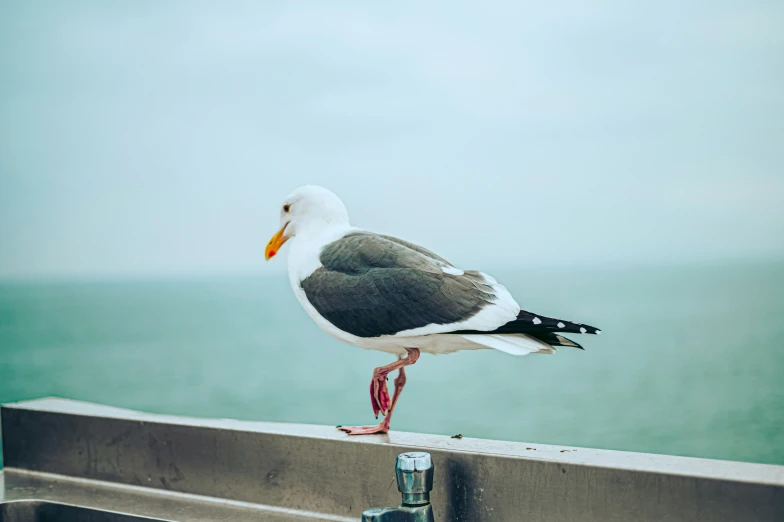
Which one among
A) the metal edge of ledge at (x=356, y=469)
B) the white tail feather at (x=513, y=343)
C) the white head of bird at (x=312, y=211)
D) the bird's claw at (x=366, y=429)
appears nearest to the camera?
the metal edge of ledge at (x=356, y=469)

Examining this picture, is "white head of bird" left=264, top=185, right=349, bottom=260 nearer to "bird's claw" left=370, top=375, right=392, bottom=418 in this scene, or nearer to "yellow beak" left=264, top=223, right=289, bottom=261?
"yellow beak" left=264, top=223, right=289, bottom=261

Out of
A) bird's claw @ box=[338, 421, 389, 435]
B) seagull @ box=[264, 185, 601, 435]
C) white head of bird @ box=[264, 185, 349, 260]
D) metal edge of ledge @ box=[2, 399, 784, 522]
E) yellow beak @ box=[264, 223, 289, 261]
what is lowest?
metal edge of ledge @ box=[2, 399, 784, 522]

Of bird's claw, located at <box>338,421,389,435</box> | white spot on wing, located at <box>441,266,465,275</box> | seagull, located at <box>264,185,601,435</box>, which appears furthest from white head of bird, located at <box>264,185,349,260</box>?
bird's claw, located at <box>338,421,389,435</box>

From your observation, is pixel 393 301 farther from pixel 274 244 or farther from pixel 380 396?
pixel 274 244

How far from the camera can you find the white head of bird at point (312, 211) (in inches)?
63.7

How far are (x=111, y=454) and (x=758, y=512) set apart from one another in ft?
3.93

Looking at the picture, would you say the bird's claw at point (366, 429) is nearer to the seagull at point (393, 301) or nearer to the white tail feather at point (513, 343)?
the seagull at point (393, 301)

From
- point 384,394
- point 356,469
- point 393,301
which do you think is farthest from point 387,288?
point 356,469

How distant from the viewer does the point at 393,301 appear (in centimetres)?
145

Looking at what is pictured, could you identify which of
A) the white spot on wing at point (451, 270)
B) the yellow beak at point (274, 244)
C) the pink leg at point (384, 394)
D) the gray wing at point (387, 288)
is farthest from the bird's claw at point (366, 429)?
the yellow beak at point (274, 244)

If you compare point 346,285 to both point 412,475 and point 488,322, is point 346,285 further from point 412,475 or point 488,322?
point 412,475

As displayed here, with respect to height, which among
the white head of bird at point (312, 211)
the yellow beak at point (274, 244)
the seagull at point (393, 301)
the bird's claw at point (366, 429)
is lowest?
the bird's claw at point (366, 429)

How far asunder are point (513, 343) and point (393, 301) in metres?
0.23

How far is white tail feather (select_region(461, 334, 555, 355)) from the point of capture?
1.33 m
